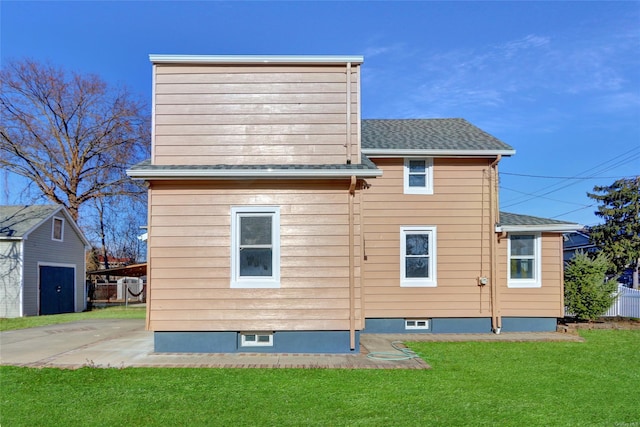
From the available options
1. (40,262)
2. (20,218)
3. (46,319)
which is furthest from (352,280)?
(20,218)

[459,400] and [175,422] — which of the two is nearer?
[175,422]

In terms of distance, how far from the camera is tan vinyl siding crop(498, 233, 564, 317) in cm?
1069

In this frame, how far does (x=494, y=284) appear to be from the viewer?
10500 mm

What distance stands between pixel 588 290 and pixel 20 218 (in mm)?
22061

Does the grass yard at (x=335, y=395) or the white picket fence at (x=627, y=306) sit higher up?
the grass yard at (x=335, y=395)

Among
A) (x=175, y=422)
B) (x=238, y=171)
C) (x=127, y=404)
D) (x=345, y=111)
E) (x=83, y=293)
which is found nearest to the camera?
(x=175, y=422)

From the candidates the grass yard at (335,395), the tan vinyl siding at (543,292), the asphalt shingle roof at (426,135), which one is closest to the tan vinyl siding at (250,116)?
the asphalt shingle roof at (426,135)

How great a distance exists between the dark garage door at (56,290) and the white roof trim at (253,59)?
15.6m

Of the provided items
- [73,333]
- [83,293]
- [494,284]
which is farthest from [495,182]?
[83,293]

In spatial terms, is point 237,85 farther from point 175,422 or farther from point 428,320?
point 428,320

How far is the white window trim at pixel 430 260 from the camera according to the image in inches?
417

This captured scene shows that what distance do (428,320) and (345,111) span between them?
225 inches

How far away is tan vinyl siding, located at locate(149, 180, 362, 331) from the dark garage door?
14.9m

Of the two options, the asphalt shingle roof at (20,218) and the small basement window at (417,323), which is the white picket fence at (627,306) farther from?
the asphalt shingle roof at (20,218)
